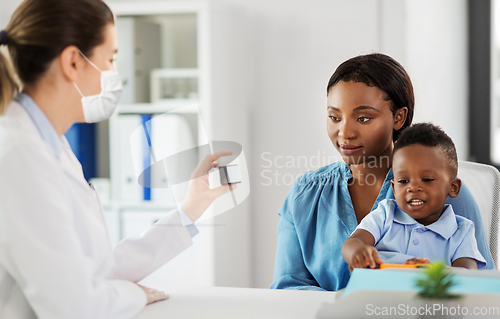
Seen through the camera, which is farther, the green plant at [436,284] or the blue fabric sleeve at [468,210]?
the blue fabric sleeve at [468,210]

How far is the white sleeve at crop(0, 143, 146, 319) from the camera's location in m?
0.77

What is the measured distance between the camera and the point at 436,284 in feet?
2.50

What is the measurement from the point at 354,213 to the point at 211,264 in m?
1.37

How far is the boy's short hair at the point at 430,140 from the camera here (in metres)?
1.09

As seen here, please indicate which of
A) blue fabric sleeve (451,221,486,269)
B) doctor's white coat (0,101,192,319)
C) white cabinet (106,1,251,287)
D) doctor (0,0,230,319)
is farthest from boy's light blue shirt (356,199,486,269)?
white cabinet (106,1,251,287)

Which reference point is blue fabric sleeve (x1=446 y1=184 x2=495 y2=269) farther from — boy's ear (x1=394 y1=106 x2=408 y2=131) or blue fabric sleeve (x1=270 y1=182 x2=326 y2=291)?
blue fabric sleeve (x1=270 y1=182 x2=326 y2=291)

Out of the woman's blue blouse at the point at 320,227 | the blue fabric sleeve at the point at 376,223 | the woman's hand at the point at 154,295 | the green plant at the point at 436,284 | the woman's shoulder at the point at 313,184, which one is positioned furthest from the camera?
the woman's shoulder at the point at 313,184

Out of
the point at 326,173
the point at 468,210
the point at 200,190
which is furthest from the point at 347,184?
the point at 200,190

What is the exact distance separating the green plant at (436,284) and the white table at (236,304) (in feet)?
0.80

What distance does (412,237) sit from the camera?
1.08 meters

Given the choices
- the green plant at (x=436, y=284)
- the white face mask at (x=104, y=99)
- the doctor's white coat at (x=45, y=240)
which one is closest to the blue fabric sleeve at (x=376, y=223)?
the green plant at (x=436, y=284)

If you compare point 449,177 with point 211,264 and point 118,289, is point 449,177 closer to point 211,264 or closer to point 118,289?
point 118,289

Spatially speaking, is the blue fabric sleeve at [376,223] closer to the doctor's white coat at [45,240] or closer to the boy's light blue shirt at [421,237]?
the boy's light blue shirt at [421,237]

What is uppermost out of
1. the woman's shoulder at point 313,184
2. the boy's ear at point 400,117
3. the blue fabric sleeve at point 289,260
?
the boy's ear at point 400,117
